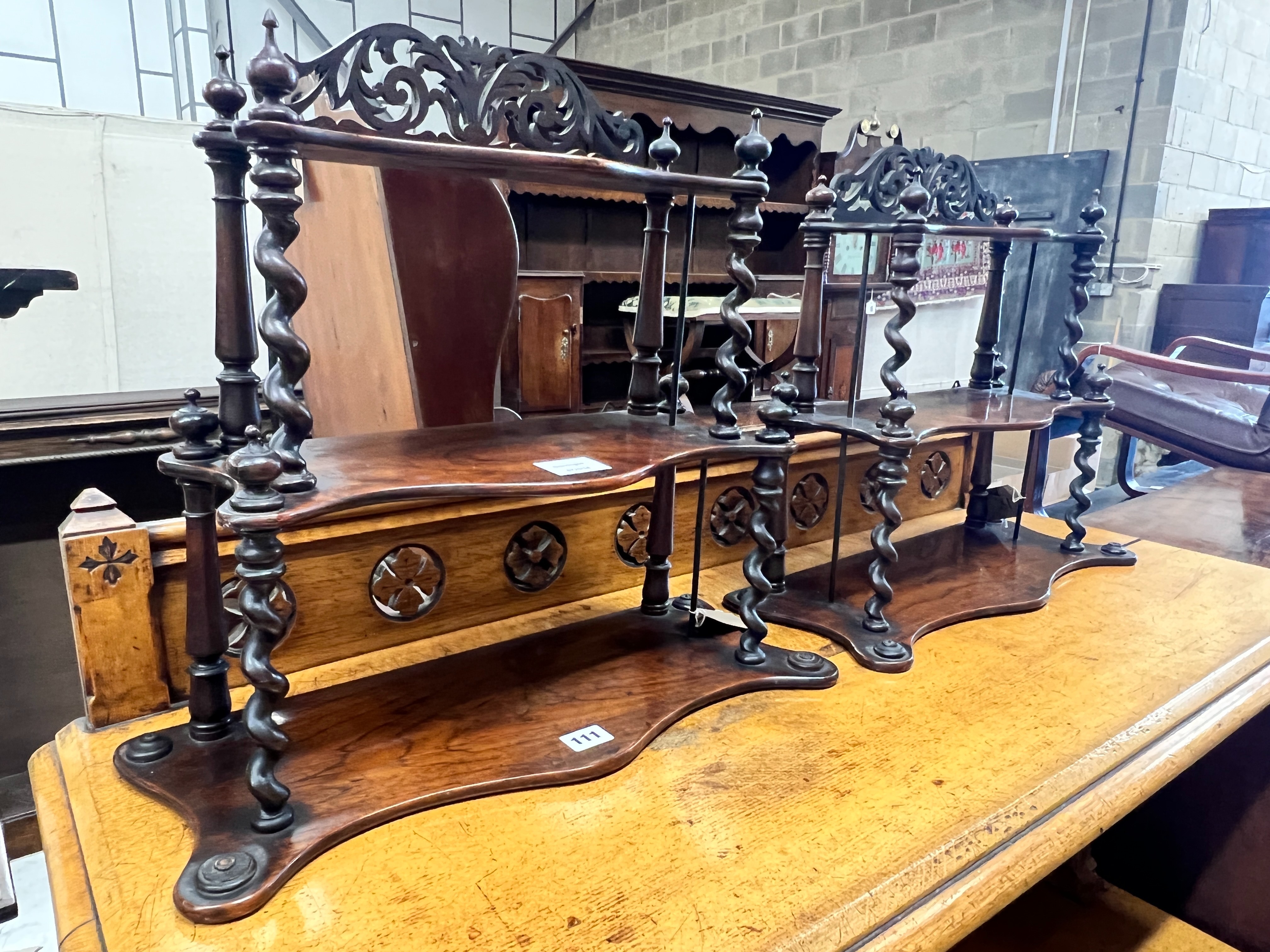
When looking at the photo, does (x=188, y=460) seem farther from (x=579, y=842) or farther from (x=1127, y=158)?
(x=1127, y=158)

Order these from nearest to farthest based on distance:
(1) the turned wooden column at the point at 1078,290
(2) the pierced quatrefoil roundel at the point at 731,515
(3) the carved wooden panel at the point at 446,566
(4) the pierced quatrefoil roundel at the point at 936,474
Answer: (3) the carved wooden panel at the point at 446,566
(2) the pierced quatrefoil roundel at the point at 731,515
(1) the turned wooden column at the point at 1078,290
(4) the pierced quatrefoil roundel at the point at 936,474

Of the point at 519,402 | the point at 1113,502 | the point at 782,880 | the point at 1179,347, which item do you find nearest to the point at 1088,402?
the point at 782,880

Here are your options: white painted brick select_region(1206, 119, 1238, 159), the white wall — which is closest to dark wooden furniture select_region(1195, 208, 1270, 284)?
white painted brick select_region(1206, 119, 1238, 159)

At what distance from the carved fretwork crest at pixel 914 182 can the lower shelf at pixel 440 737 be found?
23.3 inches

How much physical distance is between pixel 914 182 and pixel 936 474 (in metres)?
0.64

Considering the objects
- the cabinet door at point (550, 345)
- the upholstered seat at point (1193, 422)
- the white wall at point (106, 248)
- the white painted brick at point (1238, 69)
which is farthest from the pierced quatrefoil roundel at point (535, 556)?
the white painted brick at point (1238, 69)

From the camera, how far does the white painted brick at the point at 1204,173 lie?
3.34 meters

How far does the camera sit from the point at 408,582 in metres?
0.96

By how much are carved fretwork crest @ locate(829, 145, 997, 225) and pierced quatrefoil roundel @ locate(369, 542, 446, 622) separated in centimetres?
69

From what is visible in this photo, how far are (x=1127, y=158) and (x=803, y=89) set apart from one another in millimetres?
1579

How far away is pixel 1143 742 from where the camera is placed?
871 mm

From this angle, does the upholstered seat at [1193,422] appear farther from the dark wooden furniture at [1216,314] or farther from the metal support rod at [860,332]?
the metal support rod at [860,332]

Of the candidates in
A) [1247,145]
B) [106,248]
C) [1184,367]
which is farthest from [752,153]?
[1247,145]

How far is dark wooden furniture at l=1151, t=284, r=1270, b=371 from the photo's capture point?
329 cm
